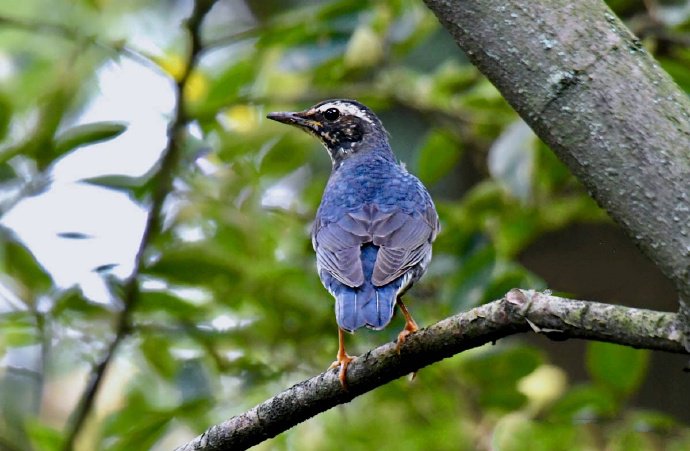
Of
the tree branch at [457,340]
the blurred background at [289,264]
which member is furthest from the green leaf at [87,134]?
the tree branch at [457,340]

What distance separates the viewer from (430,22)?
6.15 m

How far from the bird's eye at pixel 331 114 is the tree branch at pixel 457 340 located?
323 centimetres

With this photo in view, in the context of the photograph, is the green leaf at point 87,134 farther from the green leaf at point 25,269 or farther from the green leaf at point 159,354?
the green leaf at point 159,354

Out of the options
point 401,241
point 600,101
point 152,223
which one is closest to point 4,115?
point 152,223

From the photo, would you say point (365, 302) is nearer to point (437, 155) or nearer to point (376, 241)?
point (376, 241)

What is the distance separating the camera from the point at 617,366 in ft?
17.5

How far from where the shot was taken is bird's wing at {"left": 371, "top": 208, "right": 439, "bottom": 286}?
4.65 m

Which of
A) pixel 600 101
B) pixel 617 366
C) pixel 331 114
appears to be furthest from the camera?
pixel 331 114

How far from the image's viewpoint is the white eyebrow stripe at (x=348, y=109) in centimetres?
665

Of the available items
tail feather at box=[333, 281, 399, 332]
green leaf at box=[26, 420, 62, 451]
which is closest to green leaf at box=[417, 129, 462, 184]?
tail feather at box=[333, 281, 399, 332]

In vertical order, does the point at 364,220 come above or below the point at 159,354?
above

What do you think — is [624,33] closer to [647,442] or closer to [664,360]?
[647,442]

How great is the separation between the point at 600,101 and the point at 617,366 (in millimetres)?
2583

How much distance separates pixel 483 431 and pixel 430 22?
95.0 inches
